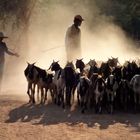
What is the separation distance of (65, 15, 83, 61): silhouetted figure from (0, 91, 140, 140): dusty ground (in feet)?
12.0

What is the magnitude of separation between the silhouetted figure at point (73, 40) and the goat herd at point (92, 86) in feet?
6.19

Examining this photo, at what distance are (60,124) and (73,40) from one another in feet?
20.3

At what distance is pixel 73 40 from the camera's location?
19109mm

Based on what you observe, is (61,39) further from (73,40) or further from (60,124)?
A: (60,124)

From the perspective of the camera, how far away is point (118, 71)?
52.0 feet

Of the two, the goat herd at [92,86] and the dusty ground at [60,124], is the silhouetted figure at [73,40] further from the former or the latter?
the dusty ground at [60,124]

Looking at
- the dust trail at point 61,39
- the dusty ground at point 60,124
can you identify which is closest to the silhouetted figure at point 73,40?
the dust trail at point 61,39

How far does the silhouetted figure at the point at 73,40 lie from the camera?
18984 mm

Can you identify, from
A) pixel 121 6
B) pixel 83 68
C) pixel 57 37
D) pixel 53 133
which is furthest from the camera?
pixel 121 6

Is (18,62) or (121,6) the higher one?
(121,6)

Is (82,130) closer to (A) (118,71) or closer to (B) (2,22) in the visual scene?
(A) (118,71)

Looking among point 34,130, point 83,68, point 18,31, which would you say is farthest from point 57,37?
point 34,130

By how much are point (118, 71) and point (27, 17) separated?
1332 centimetres

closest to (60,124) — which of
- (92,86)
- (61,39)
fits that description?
(92,86)
